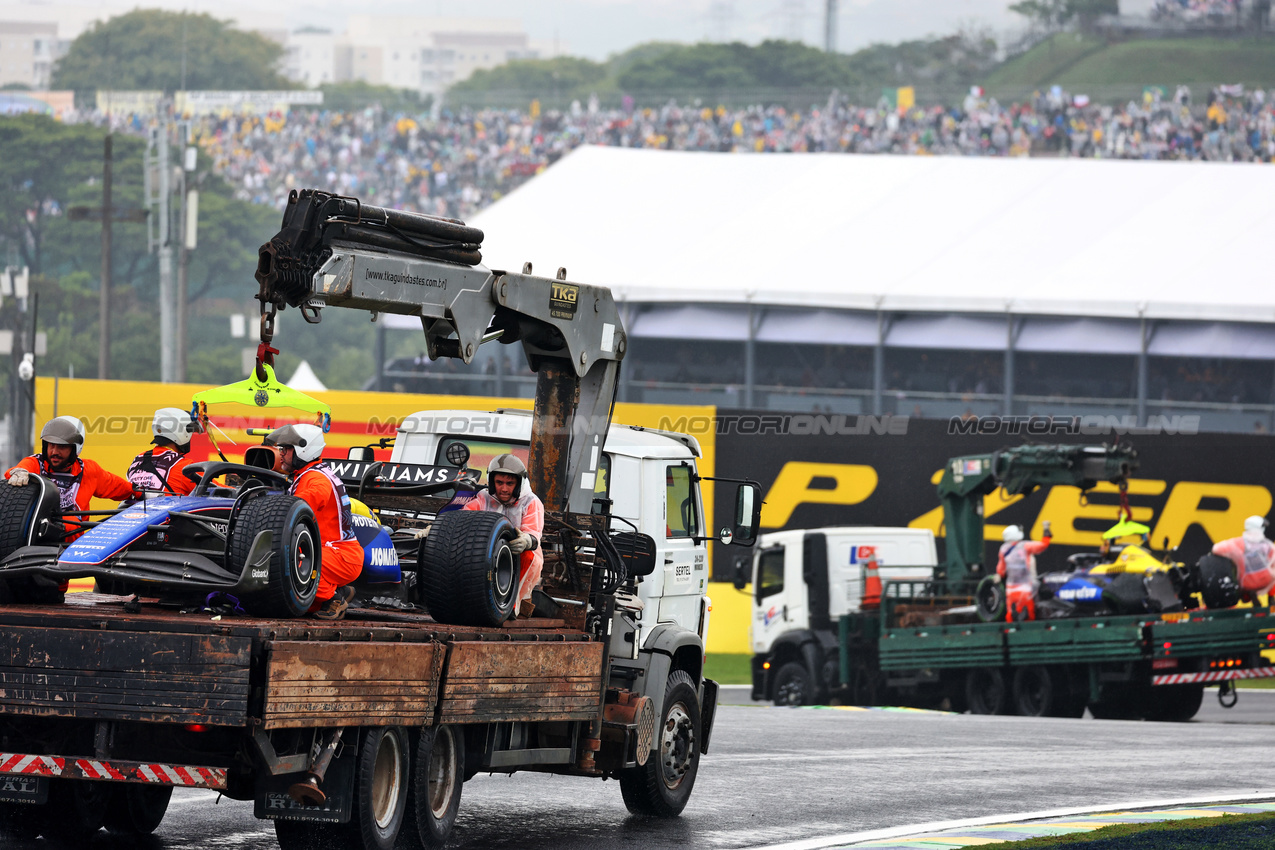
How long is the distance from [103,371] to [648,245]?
13519 millimetres

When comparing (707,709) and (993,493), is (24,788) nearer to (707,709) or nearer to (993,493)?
(707,709)

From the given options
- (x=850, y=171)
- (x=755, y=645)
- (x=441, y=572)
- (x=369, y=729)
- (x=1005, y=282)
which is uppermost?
(x=850, y=171)

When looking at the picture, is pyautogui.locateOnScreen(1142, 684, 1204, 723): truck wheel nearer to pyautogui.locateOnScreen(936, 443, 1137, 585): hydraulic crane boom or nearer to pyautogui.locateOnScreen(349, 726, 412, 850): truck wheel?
pyautogui.locateOnScreen(936, 443, 1137, 585): hydraulic crane boom

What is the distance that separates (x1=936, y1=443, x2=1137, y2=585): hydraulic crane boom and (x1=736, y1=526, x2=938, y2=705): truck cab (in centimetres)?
55

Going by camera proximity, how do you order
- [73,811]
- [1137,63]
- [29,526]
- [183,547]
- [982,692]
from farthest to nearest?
[1137,63] < [982,692] < [73,811] < [29,526] < [183,547]

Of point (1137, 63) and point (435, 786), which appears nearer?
point (435, 786)

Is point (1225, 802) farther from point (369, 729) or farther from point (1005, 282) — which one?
point (1005, 282)

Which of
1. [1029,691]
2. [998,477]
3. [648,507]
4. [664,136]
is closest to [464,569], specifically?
[648,507]

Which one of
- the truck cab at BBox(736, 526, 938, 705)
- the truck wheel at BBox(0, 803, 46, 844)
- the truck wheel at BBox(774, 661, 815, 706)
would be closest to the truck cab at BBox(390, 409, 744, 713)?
the truck wheel at BBox(0, 803, 46, 844)

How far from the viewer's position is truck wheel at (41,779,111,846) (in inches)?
364

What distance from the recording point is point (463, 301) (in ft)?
31.6

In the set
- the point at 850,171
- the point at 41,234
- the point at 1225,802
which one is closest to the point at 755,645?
the point at 1225,802

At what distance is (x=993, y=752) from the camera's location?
15008 millimetres

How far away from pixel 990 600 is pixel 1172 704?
245 centimetres
